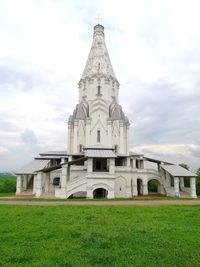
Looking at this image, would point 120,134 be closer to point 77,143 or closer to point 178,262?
point 77,143

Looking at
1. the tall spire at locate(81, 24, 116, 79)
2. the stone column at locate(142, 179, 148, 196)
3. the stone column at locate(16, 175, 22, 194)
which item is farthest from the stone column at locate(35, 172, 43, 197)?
the tall spire at locate(81, 24, 116, 79)

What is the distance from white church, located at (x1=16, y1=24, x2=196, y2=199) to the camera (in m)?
30.5

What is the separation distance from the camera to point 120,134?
128ft

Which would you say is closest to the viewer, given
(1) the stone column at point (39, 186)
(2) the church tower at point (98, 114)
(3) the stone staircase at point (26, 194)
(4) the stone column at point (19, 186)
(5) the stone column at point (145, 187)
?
(1) the stone column at point (39, 186)

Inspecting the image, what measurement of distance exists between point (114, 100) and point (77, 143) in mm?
10471

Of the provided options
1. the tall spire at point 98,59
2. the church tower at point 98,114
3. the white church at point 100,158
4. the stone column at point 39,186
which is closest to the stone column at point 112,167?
the white church at point 100,158

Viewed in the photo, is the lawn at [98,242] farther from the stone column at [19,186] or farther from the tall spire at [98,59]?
the tall spire at [98,59]

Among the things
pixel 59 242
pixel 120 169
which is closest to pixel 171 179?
pixel 120 169

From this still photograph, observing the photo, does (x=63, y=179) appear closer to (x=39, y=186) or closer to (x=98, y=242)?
(x=39, y=186)

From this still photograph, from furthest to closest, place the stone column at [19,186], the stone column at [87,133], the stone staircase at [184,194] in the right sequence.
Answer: the stone column at [87,133] < the stone column at [19,186] < the stone staircase at [184,194]

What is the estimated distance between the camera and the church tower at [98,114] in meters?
38.3

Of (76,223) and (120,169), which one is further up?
(120,169)

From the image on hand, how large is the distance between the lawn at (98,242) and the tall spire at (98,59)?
33840mm

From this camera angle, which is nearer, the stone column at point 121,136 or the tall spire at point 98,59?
the stone column at point 121,136
